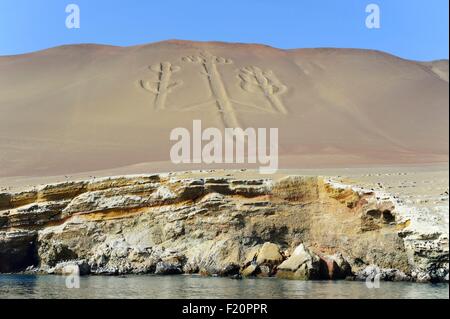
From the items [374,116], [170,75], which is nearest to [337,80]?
[374,116]

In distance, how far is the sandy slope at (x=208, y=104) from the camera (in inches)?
1873

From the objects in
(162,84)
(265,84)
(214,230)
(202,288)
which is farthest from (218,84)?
(202,288)

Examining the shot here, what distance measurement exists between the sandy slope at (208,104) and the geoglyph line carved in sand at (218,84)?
20cm

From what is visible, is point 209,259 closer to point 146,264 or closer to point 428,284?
point 146,264

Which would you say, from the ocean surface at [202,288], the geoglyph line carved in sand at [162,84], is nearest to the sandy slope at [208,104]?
the geoglyph line carved in sand at [162,84]

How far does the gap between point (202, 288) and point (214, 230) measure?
5.64 m

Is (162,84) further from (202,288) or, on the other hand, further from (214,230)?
(202,288)

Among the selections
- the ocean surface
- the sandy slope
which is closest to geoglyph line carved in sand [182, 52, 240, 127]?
the sandy slope

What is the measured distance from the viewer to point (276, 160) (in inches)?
1699

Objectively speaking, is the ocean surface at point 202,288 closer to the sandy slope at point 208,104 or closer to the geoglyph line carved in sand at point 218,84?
the sandy slope at point 208,104

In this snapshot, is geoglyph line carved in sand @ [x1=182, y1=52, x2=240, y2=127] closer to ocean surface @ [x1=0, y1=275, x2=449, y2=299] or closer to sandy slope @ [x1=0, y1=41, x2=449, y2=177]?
sandy slope @ [x1=0, y1=41, x2=449, y2=177]

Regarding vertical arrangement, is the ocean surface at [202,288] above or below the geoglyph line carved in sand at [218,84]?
below

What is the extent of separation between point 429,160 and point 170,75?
3282 centimetres

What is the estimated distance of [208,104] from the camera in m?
58.6
